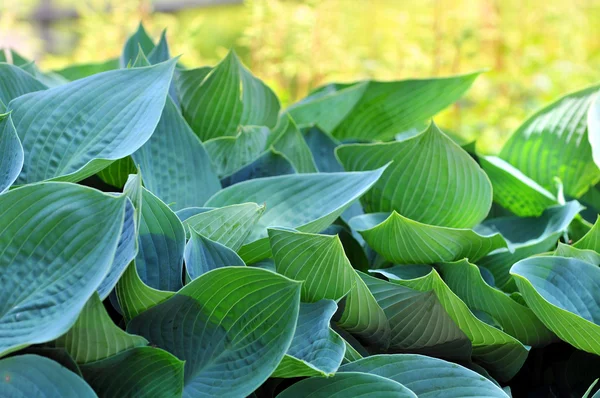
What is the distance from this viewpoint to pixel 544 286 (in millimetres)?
599

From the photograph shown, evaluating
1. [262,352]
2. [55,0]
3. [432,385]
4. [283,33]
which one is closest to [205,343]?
[262,352]

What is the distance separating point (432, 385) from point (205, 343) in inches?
6.8

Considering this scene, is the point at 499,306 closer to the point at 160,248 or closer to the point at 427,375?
the point at 427,375

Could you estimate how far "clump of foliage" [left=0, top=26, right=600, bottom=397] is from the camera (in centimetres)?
44

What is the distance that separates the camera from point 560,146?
2.94ft

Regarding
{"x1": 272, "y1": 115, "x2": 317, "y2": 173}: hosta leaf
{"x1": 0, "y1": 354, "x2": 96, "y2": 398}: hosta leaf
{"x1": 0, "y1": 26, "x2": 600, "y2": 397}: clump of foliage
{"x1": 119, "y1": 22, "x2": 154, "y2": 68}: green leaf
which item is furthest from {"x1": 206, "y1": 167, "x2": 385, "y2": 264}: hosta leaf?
{"x1": 119, "y1": 22, "x2": 154, "y2": 68}: green leaf

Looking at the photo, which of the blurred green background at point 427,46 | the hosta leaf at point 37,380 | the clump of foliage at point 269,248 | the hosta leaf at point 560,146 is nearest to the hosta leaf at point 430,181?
the clump of foliage at point 269,248

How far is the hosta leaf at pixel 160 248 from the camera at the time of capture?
52cm

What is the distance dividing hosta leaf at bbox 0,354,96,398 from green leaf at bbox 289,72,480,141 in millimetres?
557

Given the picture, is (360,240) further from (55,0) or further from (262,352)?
(55,0)

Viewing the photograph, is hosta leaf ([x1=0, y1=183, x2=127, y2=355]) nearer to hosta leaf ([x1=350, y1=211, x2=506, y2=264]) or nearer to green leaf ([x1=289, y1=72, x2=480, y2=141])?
hosta leaf ([x1=350, y1=211, x2=506, y2=264])

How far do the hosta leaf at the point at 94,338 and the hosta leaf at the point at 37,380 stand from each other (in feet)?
0.08

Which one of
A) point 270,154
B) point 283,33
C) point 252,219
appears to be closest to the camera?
point 252,219

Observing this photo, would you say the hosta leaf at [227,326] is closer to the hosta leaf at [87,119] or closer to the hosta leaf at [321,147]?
the hosta leaf at [87,119]
